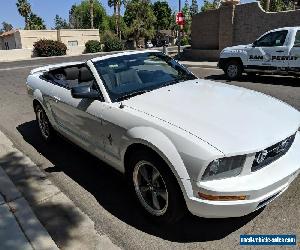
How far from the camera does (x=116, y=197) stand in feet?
13.5

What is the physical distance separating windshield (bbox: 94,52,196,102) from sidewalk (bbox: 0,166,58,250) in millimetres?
1621

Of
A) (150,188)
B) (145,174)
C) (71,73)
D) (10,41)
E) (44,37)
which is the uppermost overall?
(44,37)

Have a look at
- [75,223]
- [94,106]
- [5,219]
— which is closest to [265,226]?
[75,223]

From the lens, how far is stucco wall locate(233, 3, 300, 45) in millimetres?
16359

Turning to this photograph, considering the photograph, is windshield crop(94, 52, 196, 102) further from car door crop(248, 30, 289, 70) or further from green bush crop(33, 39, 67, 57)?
green bush crop(33, 39, 67, 57)

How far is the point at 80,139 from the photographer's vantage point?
4.55 metres

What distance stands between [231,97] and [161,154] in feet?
4.49

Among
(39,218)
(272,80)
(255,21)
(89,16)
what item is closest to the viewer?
(39,218)

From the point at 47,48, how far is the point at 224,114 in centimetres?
3974

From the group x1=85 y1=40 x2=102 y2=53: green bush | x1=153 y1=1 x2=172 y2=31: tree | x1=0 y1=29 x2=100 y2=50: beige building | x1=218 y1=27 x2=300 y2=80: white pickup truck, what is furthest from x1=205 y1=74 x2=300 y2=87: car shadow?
x1=153 y1=1 x2=172 y2=31: tree

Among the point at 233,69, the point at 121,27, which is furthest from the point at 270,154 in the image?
the point at 121,27

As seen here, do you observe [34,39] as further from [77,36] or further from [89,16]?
[89,16]

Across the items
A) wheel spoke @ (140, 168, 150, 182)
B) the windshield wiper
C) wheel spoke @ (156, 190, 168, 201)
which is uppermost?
the windshield wiper

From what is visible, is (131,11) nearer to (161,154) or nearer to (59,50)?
(59,50)
